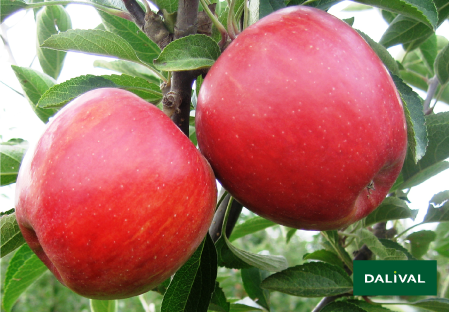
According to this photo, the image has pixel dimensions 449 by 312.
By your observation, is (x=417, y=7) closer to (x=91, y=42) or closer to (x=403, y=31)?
(x=403, y=31)

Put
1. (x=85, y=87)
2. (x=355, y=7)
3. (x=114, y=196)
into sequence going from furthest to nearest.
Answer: (x=355, y=7) < (x=85, y=87) < (x=114, y=196)

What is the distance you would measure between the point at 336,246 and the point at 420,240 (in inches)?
13.5

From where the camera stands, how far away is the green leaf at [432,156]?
912 mm

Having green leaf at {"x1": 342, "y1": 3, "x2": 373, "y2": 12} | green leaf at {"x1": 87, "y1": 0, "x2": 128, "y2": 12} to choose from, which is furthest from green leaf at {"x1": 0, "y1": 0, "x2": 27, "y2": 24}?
green leaf at {"x1": 342, "y1": 3, "x2": 373, "y2": 12}

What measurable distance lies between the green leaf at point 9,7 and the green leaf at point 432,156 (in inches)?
34.1

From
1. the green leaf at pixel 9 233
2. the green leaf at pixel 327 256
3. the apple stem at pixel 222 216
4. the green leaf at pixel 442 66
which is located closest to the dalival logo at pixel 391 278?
the green leaf at pixel 327 256

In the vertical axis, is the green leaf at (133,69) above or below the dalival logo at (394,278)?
above

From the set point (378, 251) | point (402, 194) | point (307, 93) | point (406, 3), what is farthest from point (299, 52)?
point (402, 194)

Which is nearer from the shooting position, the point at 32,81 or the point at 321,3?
the point at 321,3

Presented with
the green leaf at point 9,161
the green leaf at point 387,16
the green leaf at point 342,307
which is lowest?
the green leaf at point 342,307

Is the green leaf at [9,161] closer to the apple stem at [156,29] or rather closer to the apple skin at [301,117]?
the apple stem at [156,29]

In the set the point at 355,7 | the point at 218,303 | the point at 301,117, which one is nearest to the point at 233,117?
the point at 301,117

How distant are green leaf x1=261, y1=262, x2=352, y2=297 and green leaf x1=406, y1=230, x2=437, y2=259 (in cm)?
35

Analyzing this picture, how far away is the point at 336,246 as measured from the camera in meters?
1.01
